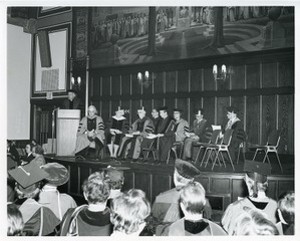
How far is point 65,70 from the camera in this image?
152 inches

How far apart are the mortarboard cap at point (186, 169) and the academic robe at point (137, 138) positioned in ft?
1.34

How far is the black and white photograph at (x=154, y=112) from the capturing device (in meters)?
3.42

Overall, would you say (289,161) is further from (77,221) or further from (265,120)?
(77,221)

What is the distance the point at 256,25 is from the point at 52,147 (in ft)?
7.70

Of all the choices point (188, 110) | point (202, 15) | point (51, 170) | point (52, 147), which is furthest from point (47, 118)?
point (202, 15)

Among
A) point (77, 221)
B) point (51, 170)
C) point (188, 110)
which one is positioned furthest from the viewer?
point (188, 110)

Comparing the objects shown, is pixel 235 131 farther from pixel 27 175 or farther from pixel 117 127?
pixel 27 175

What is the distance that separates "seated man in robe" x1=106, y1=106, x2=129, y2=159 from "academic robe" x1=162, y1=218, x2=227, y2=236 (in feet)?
3.30

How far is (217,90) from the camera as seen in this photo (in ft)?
12.6

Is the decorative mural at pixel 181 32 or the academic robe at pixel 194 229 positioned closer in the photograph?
the academic robe at pixel 194 229

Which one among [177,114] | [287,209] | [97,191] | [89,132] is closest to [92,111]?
[89,132]

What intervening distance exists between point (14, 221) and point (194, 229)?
1.58 metres

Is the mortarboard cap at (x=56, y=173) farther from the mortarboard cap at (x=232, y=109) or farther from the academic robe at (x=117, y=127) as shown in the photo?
the mortarboard cap at (x=232, y=109)

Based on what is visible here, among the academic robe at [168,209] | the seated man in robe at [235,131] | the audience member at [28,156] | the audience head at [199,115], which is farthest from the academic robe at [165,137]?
the audience member at [28,156]
